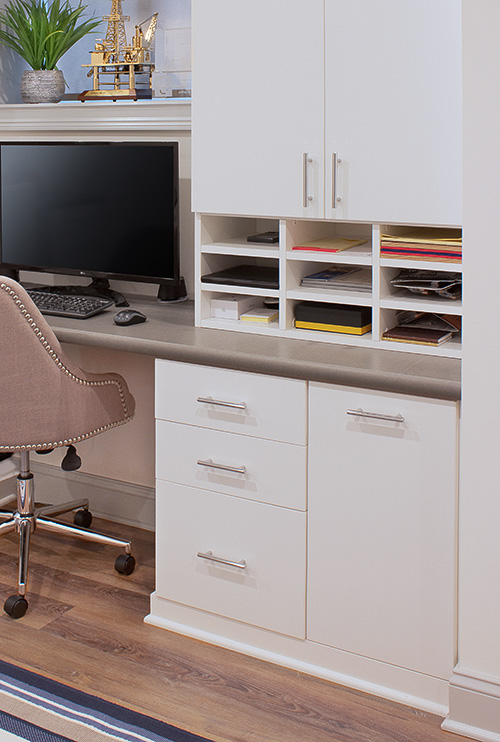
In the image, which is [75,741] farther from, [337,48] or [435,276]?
[337,48]

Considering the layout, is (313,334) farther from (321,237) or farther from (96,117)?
(96,117)

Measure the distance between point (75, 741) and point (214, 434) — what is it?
0.80 m

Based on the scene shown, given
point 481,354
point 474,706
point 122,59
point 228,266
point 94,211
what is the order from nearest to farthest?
point 481,354
point 474,706
point 228,266
point 94,211
point 122,59

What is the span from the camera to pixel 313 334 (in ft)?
7.59

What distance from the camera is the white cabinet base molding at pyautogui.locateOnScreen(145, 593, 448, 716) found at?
211cm

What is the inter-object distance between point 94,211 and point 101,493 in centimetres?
105

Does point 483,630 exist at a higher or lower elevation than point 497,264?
lower

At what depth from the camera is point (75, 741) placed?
79.2 inches

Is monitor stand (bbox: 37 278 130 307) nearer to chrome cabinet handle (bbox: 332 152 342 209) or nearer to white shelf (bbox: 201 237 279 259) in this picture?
white shelf (bbox: 201 237 279 259)

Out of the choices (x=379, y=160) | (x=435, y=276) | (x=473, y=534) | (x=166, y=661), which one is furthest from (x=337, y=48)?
(x=166, y=661)

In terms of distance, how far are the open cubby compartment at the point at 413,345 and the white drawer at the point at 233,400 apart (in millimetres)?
249

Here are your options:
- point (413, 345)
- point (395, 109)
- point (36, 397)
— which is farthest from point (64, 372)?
point (395, 109)

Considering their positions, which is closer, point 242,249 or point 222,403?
point 222,403

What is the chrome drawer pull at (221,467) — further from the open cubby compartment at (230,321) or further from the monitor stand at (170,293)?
the monitor stand at (170,293)
